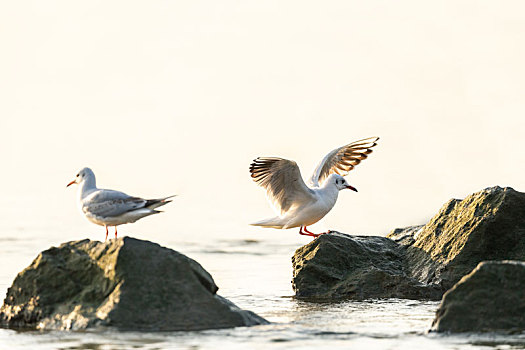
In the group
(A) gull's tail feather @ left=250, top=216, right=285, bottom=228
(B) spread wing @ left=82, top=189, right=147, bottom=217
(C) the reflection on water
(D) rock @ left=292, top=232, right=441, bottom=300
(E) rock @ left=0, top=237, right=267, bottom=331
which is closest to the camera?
(C) the reflection on water

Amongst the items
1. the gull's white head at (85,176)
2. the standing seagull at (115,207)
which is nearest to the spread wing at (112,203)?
the standing seagull at (115,207)

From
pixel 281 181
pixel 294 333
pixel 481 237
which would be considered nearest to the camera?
pixel 294 333

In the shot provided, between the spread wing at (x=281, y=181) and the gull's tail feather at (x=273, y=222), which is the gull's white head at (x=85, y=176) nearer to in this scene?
the spread wing at (x=281, y=181)

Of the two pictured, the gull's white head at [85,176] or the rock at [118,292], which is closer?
the rock at [118,292]

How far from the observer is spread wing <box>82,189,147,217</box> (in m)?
10.6

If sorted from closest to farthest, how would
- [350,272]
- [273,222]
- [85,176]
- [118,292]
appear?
[118,292] < [85,176] < [350,272] < [273,222]

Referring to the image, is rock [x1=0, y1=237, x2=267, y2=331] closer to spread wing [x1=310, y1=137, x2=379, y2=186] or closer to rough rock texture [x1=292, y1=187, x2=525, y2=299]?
rough rock texture [x1=292, y1=187, x2=525, y2=299]

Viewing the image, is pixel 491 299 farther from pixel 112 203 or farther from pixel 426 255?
pixel 112 203

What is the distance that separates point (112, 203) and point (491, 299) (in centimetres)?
421

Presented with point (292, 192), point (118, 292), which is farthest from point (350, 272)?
point (118, 292)

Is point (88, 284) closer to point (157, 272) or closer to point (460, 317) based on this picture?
point (157, 272)

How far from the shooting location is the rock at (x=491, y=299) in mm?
8414

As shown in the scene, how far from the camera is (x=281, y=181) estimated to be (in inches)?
537

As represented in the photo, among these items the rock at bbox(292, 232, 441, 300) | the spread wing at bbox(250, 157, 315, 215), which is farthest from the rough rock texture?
the spread wing at bbox(250, 157, 315, 215)
